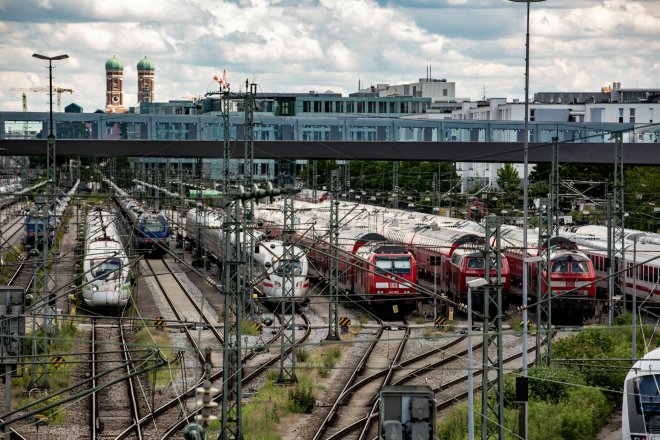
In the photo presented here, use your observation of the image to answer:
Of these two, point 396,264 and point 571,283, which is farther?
point 396,264

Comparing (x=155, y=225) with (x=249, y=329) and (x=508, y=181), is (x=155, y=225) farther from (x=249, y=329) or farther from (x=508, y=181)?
(x=508, y=181)

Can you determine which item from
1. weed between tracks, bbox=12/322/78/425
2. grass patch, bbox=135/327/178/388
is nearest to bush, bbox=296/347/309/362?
grass patch, bbox=135/327/178/388

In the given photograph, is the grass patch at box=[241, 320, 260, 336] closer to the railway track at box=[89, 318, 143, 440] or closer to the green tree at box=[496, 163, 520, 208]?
the railway track at box=[89, 318, 143, 440]

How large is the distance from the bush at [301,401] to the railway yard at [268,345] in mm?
69

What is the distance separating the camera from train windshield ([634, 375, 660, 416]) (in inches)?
676

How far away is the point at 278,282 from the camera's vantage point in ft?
119

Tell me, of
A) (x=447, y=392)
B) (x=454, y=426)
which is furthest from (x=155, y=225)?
(x=454, y=426)

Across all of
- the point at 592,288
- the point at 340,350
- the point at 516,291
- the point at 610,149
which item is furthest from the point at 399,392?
the point at 610,149

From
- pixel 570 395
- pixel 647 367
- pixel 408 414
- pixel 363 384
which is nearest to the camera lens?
pixel 408 414

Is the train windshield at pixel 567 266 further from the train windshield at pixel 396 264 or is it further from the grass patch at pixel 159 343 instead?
the grass patch at pixel 159 343

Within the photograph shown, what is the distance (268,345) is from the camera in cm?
2275

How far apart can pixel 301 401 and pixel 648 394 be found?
8615 millimetres

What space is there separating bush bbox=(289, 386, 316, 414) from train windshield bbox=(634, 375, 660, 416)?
826 centimetres

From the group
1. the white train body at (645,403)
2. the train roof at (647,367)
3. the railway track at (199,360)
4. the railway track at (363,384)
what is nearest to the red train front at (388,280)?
the railway track at (363,384)
